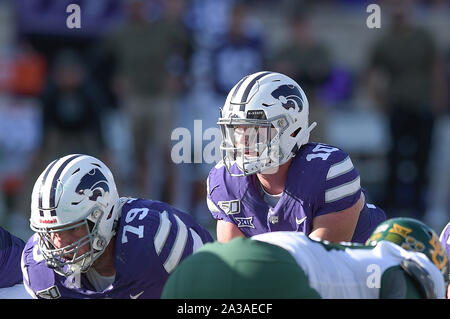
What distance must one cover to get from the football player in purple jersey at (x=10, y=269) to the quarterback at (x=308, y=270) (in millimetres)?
1772

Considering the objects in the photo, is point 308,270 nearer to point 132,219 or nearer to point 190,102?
point 132,219

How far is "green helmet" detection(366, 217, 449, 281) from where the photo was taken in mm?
3846

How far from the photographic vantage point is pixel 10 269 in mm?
5180

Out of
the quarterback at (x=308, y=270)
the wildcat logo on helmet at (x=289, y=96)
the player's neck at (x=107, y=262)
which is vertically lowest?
the player's neck at (x=107, y=262)

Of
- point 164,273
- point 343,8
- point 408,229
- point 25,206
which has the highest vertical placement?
point 343,8

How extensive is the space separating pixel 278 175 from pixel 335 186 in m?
0.34

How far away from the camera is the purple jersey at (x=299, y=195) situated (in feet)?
15.8

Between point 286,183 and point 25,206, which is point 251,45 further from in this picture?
point 286,183

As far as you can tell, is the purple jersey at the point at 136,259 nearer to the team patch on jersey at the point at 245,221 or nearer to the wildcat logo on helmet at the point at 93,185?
the wildcat logo on helmet at the point at 93,185

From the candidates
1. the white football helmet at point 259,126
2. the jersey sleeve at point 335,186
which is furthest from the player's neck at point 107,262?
the jersey sleeve at point 335,186
